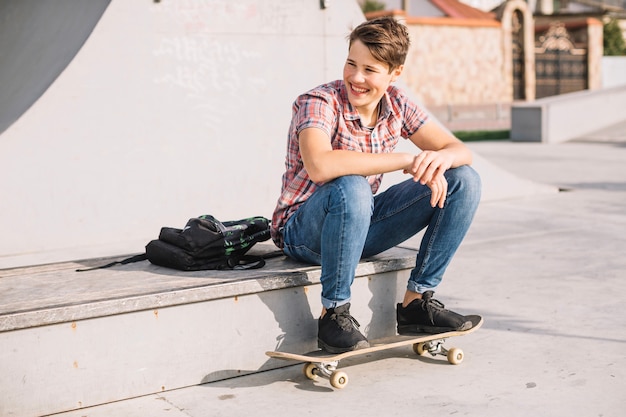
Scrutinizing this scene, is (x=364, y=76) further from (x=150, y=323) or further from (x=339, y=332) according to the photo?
(x=150, y=323)

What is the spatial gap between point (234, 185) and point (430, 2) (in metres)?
32.2

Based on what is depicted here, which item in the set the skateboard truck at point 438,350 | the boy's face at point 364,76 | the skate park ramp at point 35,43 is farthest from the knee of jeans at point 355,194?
the skate park ramp at point 35,43

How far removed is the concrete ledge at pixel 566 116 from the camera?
17.4 meters

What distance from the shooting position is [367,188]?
3.48m

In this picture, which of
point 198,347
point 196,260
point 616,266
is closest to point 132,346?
point 198,347

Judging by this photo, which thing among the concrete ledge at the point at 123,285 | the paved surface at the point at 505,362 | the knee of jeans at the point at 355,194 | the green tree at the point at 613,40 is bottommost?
the paved surface at the point at 505,362

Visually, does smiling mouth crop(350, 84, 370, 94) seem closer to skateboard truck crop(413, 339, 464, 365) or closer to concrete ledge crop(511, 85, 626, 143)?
skateboard truck crop(413, 339, 464, 365)

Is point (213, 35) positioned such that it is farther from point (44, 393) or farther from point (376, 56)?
point (44, 393)

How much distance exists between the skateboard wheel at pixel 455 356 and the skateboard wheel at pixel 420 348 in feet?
0.50

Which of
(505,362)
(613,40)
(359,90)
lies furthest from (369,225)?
(613,40)

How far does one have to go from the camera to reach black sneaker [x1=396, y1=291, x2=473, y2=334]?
12.3ft

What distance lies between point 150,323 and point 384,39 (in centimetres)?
140

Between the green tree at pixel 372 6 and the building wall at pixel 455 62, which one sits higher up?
the green tree at pixel 372 6

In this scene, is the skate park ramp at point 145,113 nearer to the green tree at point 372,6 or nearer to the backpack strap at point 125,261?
the backpack strap at point 125,261
